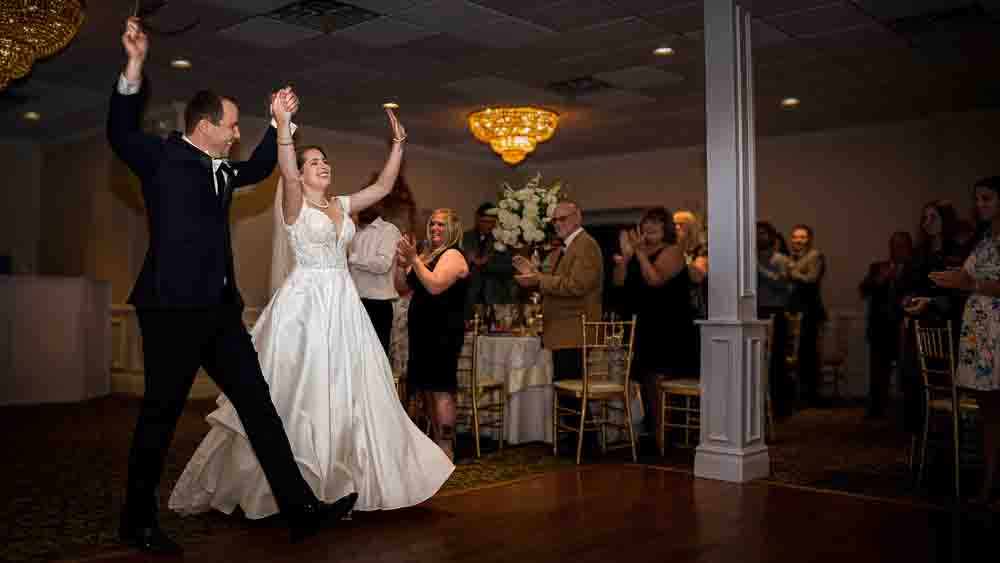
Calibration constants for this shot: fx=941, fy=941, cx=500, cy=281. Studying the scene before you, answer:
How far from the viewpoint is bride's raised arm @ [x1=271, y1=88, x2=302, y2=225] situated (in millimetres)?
3764

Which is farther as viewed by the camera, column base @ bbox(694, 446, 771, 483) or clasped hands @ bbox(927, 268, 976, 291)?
column base @ bbox(694, 446, 771, 483)

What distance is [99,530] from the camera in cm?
397

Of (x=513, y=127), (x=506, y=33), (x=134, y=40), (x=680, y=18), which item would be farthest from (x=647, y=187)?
(x=134, y=40)

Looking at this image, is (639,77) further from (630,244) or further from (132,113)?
(132,113)

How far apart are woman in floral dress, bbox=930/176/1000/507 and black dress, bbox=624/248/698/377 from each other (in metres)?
1.84

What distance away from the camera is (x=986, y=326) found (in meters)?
4.51

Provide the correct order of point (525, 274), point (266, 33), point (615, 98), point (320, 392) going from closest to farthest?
point (320, 392)
point (525, 274)
point (266, 33)
point (615, 98)

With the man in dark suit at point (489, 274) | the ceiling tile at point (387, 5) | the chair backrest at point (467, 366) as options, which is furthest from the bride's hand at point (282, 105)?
the man in dark suit at point (489, 274)

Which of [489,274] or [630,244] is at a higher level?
[630,244]

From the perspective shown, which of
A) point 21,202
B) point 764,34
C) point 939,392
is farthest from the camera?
point 21,202

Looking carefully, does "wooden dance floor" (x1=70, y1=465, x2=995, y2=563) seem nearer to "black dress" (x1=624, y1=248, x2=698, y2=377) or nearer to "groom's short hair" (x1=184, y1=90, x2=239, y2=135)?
"black dress" (x1=624, y1=248, x2=698, y2=377)

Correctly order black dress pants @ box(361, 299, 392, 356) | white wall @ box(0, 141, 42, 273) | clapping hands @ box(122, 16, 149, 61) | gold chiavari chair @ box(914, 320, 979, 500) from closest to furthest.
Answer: clapping hands @ box(122, 16, 149, 61)
gold chiavari chair @ box(914, 320, 979, 500)
black dress pants @ box(361, 299, 392, 356)
white wall @ box(0, 141, 42, 273)

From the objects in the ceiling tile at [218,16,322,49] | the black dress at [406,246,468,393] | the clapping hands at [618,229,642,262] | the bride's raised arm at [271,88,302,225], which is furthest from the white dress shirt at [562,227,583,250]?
the ceiling tile at [218,16,322,49]

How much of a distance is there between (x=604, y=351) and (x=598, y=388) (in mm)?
511
